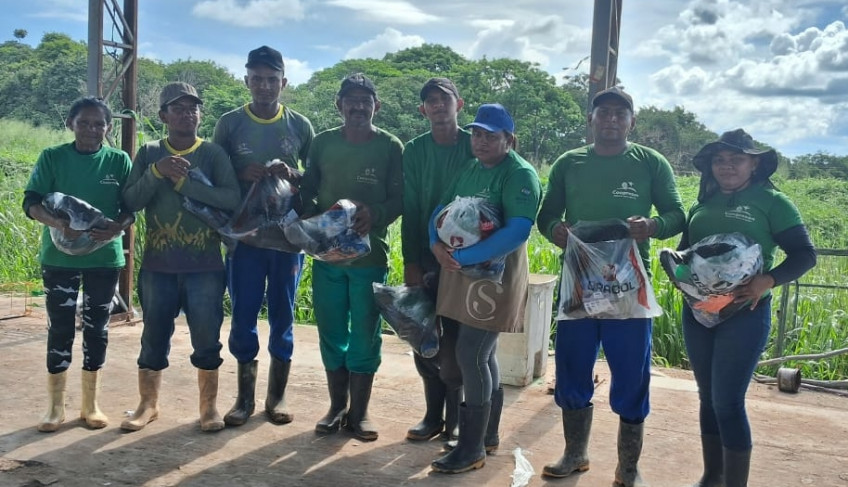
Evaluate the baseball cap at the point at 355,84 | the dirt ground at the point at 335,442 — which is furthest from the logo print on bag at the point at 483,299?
the baseball cap at the point at 355,84

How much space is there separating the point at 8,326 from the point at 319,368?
3.10 meters

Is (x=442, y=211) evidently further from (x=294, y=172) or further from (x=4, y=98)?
(x=4, y=98)

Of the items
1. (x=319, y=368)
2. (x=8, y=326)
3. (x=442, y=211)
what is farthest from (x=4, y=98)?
(x=442, y=211)

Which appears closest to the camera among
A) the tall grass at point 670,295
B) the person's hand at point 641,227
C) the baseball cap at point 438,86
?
the person's hand at point 641,227

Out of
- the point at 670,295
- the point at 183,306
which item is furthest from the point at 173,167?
the point at 670,295

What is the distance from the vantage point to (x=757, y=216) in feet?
10.2

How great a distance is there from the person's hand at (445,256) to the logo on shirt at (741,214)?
1.17m

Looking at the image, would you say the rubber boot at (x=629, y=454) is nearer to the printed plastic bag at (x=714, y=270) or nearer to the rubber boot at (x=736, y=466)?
the rubber boot at (x=736, y=466)

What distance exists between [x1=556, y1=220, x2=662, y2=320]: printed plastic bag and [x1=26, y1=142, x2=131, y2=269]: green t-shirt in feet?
7.95

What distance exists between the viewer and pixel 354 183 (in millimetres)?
4039

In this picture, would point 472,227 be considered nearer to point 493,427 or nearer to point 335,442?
point 493,427

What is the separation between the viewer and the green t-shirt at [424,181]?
12.8 feet

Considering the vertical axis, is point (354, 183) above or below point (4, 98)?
below

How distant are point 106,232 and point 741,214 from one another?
9.92ft
